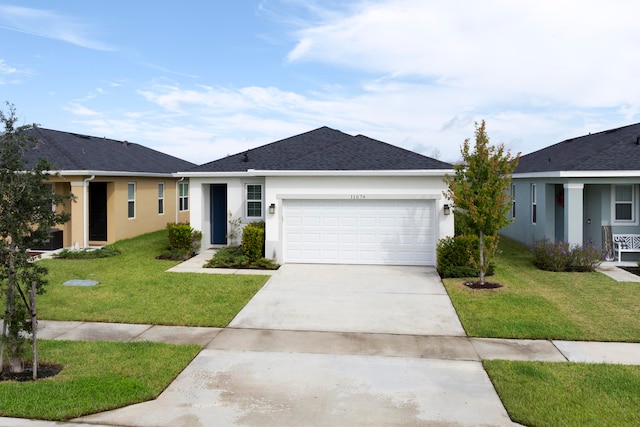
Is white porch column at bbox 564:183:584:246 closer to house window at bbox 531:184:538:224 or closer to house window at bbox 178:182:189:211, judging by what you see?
house window at bbox 531:184:538:224

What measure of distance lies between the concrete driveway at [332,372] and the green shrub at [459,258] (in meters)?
2.28

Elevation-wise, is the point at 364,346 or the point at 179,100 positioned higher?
the point at 179,100

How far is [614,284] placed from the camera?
12.0 metres

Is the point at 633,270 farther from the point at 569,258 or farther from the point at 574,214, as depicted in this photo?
the point at 574,214

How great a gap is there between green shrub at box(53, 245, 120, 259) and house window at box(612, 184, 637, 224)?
16032 mm

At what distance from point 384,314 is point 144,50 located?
12.8 metres

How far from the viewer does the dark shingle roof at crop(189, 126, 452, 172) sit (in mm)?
14875

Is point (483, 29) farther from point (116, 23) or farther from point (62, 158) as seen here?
point (62, 158)

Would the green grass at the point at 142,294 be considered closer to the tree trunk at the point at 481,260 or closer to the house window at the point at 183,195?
the tree trunk at the point at 481,260

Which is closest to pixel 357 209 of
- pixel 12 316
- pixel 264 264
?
pixel 264 264

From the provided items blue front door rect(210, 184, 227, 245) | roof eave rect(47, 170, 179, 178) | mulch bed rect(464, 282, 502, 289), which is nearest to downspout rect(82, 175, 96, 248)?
roof eave rect(47, 170, 179, 178)

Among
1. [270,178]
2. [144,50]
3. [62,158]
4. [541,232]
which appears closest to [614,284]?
[541,232]

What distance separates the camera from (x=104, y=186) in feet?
61.4


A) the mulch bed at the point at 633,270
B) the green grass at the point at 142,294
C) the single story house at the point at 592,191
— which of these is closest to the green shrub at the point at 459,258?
the single story house at the point at 592,191
